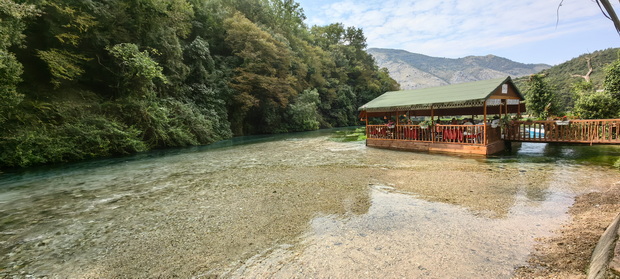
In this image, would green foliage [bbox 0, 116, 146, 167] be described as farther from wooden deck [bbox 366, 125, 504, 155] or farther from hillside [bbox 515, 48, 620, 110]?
hillside [bbox 515, 48, 620, 110]

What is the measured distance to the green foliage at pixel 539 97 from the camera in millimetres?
14970

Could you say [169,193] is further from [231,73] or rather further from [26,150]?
[231,73]

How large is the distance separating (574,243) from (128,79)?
62.7 ft

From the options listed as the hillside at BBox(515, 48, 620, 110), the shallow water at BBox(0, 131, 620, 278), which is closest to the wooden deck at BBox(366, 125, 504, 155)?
the shallow water at BBox(0, 131, 620, 278)

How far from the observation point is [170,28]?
61.5 ft

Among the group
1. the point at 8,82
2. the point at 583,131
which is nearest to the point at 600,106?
the point at 583,131

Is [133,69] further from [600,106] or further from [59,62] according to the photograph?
[600,106]

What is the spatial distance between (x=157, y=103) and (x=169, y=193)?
1347 centimetres

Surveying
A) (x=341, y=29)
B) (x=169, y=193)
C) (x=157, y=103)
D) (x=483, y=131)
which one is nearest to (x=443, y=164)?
(x=483, y=131)

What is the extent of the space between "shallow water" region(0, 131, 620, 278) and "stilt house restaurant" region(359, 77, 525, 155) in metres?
2.66

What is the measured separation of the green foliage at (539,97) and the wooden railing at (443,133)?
6007 millimetres

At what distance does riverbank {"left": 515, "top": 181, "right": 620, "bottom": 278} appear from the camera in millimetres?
2576

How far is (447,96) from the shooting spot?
→ 11859 millimetres

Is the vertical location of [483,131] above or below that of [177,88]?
below
